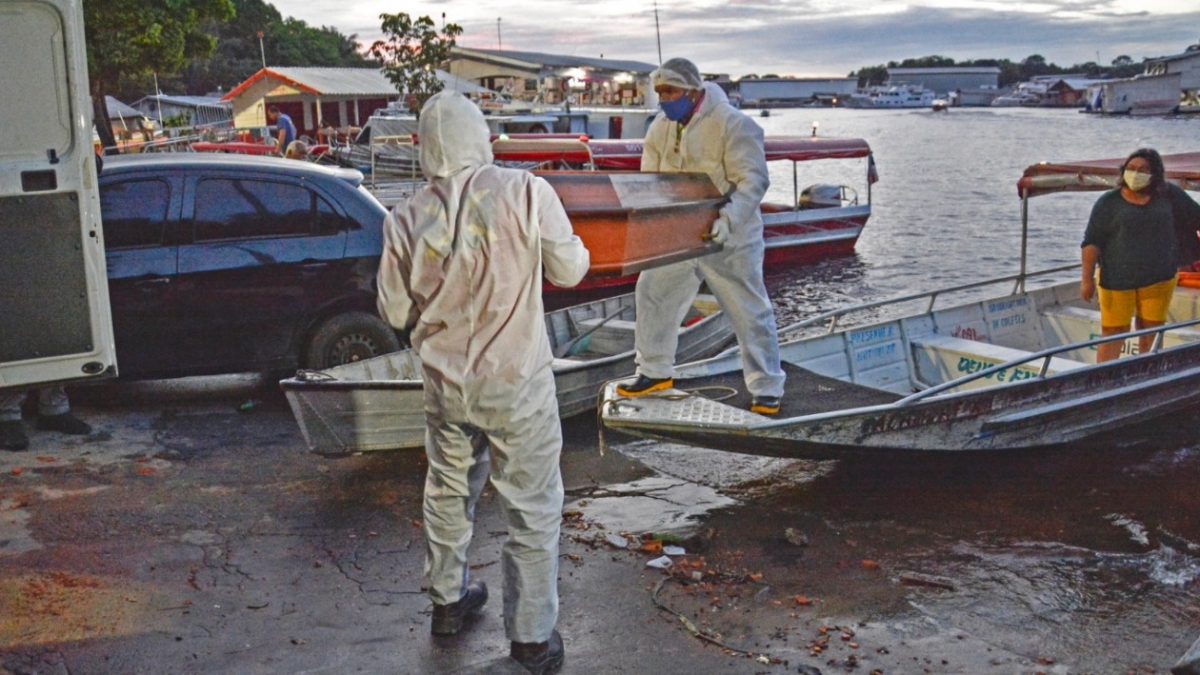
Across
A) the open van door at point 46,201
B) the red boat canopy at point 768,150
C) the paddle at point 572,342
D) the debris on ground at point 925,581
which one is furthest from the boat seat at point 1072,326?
the red boat canopy at point 768,150

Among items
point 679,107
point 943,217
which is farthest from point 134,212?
point 943,217

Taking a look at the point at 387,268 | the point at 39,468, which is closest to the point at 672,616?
the point at 387,268

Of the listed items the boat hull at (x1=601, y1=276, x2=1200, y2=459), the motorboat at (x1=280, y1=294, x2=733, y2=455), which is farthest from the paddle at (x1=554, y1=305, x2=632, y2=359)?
the boat hull at (x1=601, y1=276, x2=1200, y2=459)

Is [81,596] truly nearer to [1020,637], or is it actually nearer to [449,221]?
[449,221]

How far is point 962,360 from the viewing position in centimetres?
905

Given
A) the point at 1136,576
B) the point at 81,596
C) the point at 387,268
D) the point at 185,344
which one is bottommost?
the point at 1136,576

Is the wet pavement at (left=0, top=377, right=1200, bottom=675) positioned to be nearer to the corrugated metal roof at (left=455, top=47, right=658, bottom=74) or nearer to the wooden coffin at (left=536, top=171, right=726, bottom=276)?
the wooden coffin at (left=536, top=171, right=726, bottom=276)

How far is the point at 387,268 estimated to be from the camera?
4.24 meters

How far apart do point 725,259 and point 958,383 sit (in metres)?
1.83

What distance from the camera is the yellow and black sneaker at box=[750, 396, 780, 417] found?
673 centimetres

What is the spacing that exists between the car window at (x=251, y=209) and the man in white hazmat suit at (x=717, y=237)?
118 inches

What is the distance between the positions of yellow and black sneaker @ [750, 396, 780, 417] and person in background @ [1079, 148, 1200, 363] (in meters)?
3.00

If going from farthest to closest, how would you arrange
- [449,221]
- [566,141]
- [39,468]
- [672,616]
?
[566,141]
[39,468]
[672,616]
[449,221]

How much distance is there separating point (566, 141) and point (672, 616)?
16.1 metres
